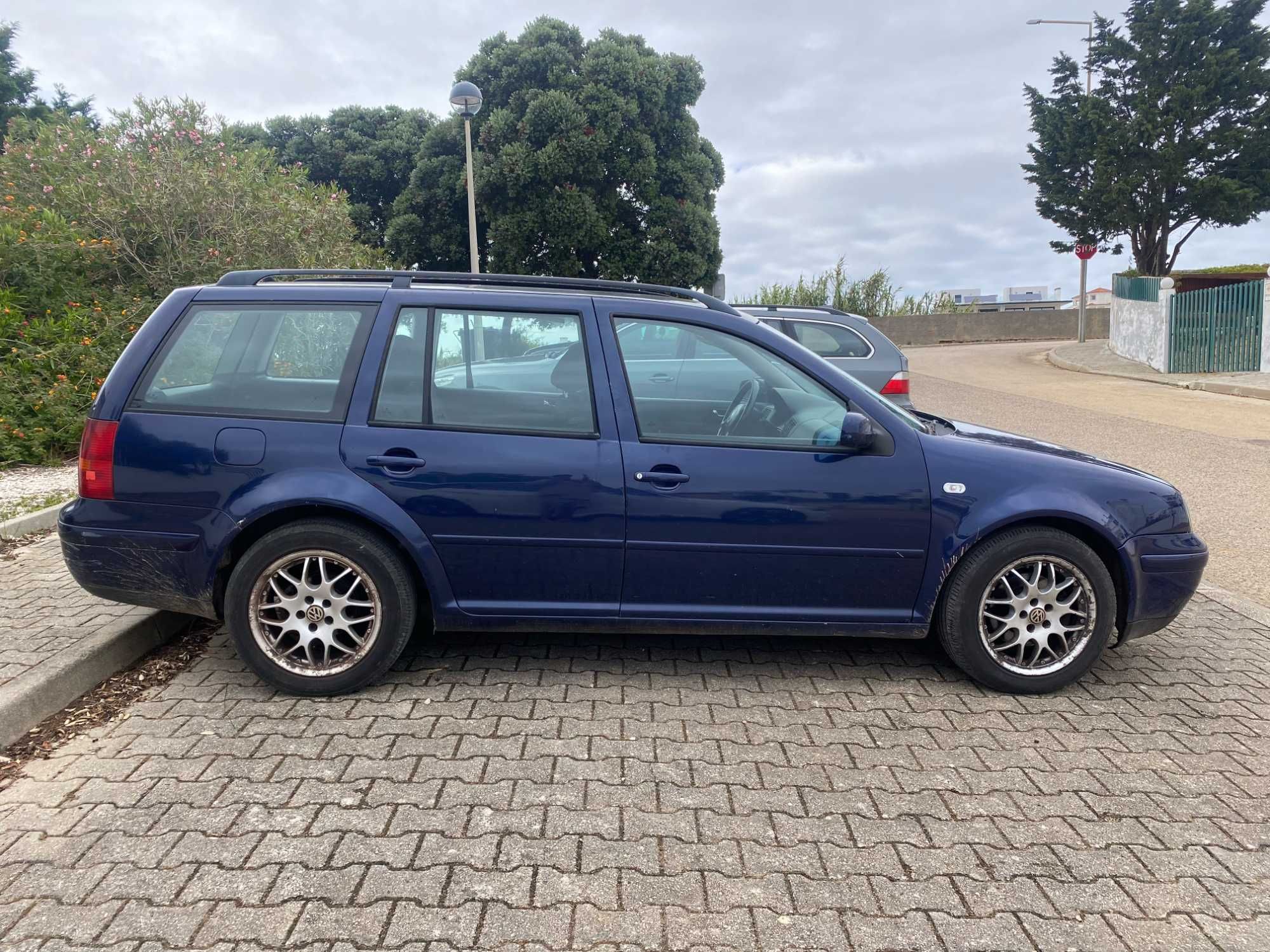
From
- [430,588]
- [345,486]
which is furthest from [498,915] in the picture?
[345,486]

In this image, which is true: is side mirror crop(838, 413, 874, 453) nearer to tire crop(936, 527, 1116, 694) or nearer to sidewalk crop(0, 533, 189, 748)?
tire crop(936, 527, 1116, 694)

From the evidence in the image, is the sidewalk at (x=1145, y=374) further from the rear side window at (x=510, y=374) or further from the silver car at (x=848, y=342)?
the rear side window at (x=510, y=374)

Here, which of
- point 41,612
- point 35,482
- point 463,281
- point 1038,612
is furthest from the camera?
point 35,482

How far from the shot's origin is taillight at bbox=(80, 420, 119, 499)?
12.0 ft

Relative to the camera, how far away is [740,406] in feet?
12.5

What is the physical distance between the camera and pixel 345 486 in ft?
11.8

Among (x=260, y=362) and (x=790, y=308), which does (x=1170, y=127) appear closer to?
(x=790, y=308)

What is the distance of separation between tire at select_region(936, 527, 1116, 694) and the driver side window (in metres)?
0.83

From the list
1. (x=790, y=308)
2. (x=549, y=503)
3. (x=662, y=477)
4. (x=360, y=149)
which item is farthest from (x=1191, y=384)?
(x=360, y=149)

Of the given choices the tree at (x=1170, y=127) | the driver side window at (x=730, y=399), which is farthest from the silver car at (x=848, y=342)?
the tree at (x=1170, y=127)

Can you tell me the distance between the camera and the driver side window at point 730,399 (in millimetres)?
3730

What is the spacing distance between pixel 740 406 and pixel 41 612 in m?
3.57

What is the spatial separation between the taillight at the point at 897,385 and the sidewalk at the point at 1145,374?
11.0 metres

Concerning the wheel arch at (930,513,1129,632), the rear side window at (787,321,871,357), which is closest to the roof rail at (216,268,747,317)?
the wheel arch at (930,513,1129,632)
